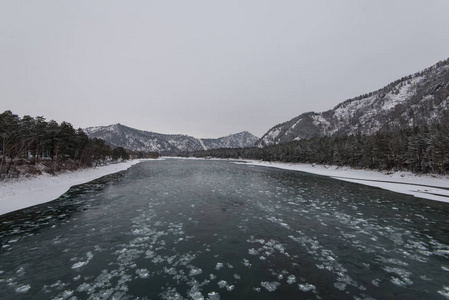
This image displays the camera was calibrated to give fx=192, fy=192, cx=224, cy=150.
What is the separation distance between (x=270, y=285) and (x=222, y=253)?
3.63 m

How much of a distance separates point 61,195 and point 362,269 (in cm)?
3528

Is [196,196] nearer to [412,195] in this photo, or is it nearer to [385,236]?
[385,236]

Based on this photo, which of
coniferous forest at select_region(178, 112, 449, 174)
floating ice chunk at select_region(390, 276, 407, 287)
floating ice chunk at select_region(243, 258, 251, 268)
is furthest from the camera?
coniferous forest at select_region(178, 112, 449, 174)

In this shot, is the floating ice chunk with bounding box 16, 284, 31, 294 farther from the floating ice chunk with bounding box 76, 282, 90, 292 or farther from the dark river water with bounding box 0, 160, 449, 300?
the floating ice chunk with bounding box 76, 282, 90, 292

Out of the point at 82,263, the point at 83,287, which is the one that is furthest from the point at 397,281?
the point at 82,263

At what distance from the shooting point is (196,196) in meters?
27.1

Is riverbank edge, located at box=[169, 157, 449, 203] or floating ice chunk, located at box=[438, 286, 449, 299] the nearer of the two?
floating ice chunk, located at box=[438, 286, 449, 299]

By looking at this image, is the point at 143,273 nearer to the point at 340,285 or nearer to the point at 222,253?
the point at 222,253

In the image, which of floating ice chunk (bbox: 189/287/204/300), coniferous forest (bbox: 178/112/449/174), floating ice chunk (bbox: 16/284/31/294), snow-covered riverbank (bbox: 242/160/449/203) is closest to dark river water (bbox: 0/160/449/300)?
floating ice chunk (bbox: 16/284/31/294)

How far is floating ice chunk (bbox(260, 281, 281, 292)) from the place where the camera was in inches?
322

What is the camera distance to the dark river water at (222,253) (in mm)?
8211

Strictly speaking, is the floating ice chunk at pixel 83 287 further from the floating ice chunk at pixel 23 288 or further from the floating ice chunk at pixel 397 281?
the floating ice chunk at pixel 397 281

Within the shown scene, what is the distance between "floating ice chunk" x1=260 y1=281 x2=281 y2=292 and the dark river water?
95 millimetres

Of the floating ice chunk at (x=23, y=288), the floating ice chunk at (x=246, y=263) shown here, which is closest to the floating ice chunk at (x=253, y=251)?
the floating ice chunk at (x=246, y=263)
